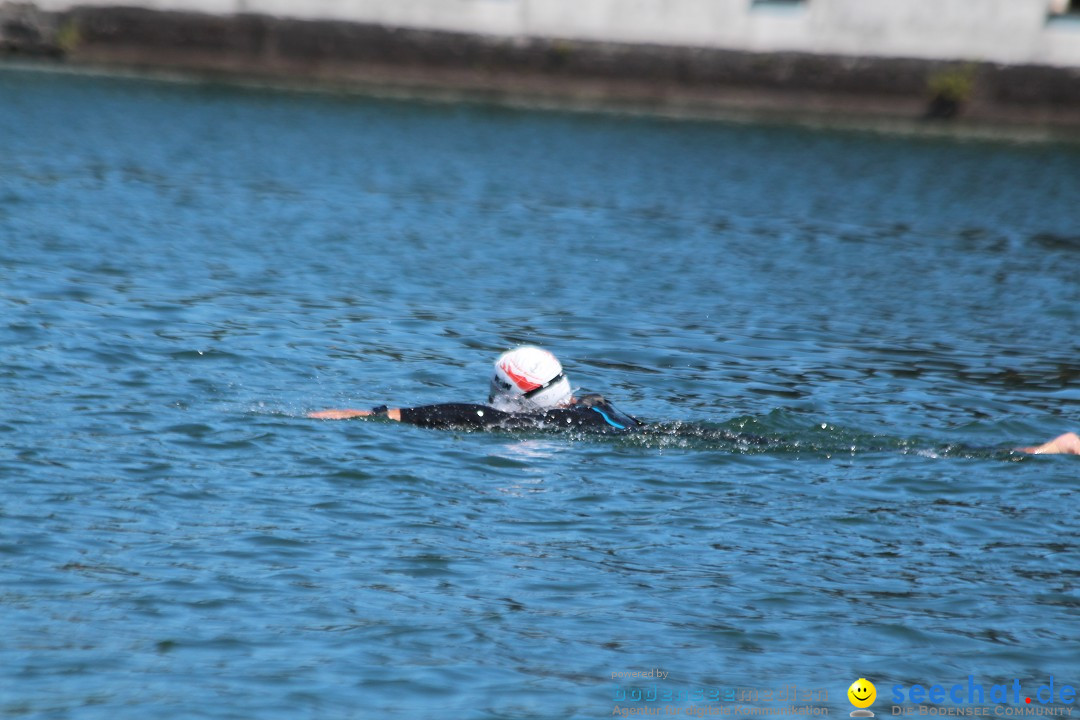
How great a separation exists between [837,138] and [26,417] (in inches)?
1353

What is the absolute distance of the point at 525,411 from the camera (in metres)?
13.0

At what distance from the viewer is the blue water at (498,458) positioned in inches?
327

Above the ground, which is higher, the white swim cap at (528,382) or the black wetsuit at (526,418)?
the white swim cap at (528,382)

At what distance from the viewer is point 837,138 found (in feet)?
142

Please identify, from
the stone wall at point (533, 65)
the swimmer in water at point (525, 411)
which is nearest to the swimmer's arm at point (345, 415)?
the swimmer in water at point (525, 411)

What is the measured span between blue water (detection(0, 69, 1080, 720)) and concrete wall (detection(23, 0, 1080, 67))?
17.6 metres

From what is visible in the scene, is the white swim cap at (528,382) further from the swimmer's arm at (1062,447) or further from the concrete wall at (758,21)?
the concrete wall at (758,21)

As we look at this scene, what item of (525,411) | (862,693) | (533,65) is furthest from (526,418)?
(533,65)

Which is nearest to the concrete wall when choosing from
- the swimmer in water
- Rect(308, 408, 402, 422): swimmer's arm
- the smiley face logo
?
the swimmer in water

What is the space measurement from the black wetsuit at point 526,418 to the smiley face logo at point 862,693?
5.03 meters

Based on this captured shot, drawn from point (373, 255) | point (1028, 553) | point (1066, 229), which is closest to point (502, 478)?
point (1028, 553)

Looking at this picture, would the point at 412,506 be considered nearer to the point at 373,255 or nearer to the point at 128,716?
the point at 128,716

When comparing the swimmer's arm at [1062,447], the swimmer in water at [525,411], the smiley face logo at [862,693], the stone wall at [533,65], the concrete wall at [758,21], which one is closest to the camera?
the smiley face logo at [862,693]

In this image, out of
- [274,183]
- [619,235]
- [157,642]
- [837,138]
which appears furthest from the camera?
[837,138]
